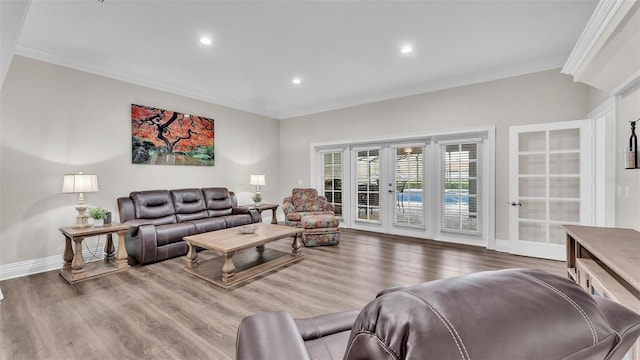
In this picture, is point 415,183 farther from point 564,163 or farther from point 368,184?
point 564,163

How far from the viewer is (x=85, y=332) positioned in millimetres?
2029

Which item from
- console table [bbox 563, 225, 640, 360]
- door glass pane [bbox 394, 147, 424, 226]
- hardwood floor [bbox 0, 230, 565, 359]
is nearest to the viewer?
console table [bbox 563, 225, 640, 360]

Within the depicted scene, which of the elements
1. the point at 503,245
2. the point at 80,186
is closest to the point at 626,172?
the point at 503,245

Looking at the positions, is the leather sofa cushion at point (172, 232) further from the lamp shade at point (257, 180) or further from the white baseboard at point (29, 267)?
the lamp shade at point (257, 180)

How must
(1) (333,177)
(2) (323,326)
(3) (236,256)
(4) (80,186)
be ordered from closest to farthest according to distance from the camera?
1. (2) (323,326)
2. (4) (80,186)
3. (3) (236,256)
4. (1) (333,177)

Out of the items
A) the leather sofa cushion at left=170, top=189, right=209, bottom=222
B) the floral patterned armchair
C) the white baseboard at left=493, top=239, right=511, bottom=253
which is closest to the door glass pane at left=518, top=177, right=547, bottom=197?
the white baseboard at left=493, top=239, right=511, bottom=253

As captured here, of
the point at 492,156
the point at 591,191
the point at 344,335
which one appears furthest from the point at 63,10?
the point at 591,191

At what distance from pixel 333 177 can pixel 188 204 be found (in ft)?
10.1

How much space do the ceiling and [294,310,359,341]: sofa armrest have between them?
102 inches

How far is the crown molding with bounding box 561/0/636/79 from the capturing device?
6.28ft

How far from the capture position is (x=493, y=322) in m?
0.47

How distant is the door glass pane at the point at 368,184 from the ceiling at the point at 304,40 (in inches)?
60.1

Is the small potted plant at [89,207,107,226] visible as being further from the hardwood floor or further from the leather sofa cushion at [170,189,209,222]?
the leather sofa cushion at [170,189,209,222]

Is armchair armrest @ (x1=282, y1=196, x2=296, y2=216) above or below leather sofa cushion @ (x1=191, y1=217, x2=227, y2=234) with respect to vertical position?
above
